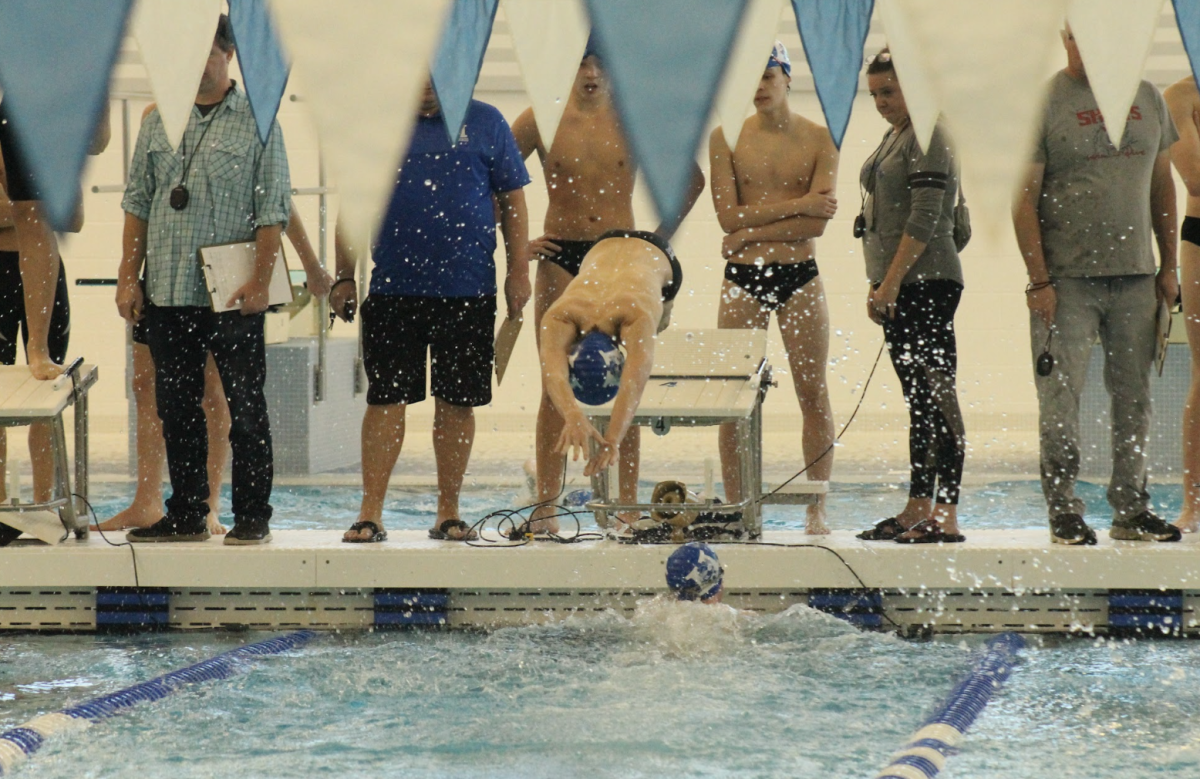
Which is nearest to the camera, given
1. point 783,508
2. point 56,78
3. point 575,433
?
point 575,433

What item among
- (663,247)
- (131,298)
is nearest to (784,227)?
(663,247)

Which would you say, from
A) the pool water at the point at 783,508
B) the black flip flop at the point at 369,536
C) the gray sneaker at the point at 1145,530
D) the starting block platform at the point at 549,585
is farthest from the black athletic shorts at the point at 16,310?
the gray sneaker at the point at 1145,530

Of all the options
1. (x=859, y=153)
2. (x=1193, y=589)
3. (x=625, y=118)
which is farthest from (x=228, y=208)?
(x=859, y=153)

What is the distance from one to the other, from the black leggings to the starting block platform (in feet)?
0.82

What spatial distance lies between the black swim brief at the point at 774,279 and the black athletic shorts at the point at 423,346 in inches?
33.1

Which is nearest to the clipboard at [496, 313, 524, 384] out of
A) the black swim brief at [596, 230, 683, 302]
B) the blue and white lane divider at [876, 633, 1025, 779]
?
the black swim brief at [596, 230, 683, 302]

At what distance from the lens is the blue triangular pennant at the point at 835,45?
12.2 feet

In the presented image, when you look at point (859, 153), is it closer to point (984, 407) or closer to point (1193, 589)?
point (984, 407)

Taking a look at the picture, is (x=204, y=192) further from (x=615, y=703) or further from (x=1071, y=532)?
(x=1071, y=532)

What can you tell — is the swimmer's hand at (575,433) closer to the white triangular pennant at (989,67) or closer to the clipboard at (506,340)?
the clipboard at (506,340)

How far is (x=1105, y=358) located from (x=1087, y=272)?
255 mm

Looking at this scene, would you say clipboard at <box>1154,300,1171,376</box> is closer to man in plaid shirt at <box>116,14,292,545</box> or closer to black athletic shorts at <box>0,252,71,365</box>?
man in plaid shirt at <box>116,14,292,545</box>

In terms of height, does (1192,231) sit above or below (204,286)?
above

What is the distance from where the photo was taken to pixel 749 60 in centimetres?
362
